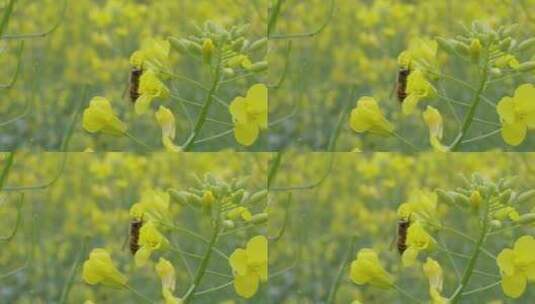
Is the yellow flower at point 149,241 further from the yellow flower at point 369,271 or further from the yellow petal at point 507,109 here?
the yellow petal at point 507,109

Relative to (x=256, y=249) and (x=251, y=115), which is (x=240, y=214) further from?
(x=251, y=115)

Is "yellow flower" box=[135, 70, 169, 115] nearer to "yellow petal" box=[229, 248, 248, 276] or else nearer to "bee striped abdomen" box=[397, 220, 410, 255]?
"yellow petal" box=[229, 248, 248, 276]

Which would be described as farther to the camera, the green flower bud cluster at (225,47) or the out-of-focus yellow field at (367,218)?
the out-of-focus yellow field at (367,218)

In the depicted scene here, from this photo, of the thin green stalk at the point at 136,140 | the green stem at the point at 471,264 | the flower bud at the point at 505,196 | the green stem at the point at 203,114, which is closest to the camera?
the flower bud at the point at 505,196

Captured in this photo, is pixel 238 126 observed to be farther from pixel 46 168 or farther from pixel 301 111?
pixel 46 168

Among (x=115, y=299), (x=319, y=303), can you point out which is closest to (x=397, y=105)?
(x=319, y=303)

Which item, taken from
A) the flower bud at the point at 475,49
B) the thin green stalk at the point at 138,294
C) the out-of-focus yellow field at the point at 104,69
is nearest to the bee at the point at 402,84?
the flower bud at the point at 475,49

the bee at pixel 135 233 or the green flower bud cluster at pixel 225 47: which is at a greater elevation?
the green flower bud cluster at pixel 225 47

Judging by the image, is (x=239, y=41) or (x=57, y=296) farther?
(x=57, y=296)
